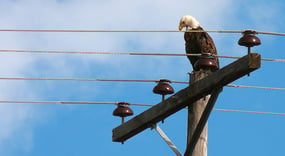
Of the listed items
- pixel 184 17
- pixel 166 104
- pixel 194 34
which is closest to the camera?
pixel 166 104

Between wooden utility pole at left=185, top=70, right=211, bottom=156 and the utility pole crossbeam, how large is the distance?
8 centimetres

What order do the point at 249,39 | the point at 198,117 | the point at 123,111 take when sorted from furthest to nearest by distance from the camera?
the point at 123,111 → the point at 198,117 → the point at 249,39

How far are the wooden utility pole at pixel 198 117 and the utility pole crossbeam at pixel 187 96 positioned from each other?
0.28 ft

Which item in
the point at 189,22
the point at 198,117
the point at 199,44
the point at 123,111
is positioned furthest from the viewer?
the point at 189,22

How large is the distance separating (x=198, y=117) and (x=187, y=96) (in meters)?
0.24

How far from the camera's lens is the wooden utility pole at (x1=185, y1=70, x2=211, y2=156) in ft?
31.2

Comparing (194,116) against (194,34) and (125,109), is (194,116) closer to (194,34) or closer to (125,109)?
(125,109)

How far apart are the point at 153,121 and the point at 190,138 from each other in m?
0.69

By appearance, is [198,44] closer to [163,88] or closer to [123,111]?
[123,111]

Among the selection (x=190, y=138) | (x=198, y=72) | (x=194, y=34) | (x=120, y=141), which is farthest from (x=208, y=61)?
(x=194, y=34)

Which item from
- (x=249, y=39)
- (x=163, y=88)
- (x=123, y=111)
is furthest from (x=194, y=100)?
(x=123, y=111)

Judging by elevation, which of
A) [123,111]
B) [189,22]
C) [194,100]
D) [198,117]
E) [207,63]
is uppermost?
[189,22]

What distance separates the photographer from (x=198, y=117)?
31.5 feet

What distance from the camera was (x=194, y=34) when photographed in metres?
12.6
